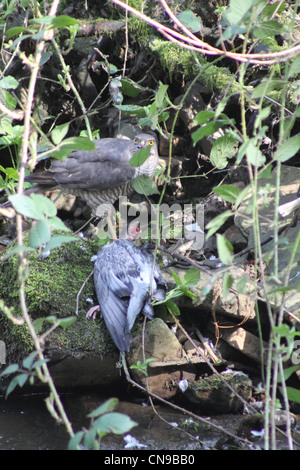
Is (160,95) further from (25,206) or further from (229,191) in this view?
(25,206)

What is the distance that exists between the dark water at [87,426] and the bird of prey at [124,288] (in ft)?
1.52

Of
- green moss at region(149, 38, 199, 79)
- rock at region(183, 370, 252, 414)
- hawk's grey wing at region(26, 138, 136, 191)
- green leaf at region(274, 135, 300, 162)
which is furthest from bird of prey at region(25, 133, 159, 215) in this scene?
green leaf at region(274, 135, 300, 162)

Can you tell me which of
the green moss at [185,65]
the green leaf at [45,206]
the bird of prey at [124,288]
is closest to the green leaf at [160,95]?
the bird of prey at [124,288]

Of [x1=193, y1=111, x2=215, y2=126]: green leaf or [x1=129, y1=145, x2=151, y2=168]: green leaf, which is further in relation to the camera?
[x1=129, y1=145, x2=151, y2=168]: green leaf

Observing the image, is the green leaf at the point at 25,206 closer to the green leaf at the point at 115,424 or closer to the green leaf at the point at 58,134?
the green leaf at the point at 58,134

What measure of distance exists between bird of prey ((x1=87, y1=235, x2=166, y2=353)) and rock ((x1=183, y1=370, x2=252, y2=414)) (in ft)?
1.77

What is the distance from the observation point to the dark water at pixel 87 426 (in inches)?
134

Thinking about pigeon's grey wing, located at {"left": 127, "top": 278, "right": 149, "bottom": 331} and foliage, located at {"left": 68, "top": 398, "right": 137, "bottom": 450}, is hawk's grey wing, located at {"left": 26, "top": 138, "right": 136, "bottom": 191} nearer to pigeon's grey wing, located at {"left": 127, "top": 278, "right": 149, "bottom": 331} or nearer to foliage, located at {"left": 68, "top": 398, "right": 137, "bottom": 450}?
pigeon's grey wing, located at {"left": 127, "top": 278, "right": 149, "bottom": 331}

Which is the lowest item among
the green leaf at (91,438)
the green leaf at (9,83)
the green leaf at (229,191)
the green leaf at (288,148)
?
the green leaf at (91,438)

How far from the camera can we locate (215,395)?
149 inches

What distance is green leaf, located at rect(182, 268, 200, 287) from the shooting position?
3791 millimetres

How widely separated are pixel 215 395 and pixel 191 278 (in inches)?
31.1

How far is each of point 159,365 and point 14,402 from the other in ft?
3.40
